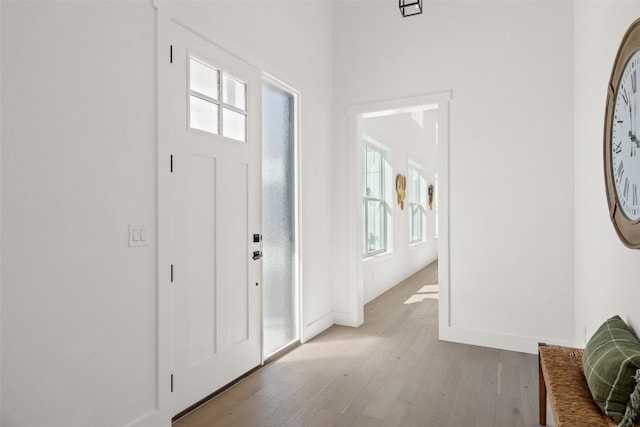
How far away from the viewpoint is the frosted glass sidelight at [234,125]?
2725mm

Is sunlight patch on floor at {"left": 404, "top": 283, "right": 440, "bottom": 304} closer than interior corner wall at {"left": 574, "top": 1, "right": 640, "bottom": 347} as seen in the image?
No

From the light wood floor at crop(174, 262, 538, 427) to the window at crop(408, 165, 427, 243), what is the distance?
4.07 metres

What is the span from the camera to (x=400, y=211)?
265 inches

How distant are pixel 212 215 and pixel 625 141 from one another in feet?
7.45

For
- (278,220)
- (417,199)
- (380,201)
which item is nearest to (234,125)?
(278,220)

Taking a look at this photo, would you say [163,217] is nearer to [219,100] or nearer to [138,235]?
[138,235]

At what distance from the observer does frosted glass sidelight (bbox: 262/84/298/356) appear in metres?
3.23

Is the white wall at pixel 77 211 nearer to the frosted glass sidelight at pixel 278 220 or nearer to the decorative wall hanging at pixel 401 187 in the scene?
the frosted glass sidelight at pixel 278 220

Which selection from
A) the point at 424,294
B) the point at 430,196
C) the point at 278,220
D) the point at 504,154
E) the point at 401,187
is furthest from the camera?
the point at 430,196

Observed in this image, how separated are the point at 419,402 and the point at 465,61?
300cm

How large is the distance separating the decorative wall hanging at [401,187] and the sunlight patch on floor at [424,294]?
1.46m

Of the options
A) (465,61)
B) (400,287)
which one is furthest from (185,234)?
(400,287)

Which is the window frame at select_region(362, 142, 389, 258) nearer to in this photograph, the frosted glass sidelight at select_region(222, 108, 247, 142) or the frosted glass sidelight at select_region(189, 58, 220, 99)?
the frosted glass sidelight at select_region(222, 108, 247, 142)

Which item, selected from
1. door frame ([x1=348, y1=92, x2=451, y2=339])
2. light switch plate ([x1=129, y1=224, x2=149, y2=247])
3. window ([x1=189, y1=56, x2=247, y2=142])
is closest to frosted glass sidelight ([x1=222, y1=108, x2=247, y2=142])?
window ([x1=189, y1=56, x2=247, y2=142])
